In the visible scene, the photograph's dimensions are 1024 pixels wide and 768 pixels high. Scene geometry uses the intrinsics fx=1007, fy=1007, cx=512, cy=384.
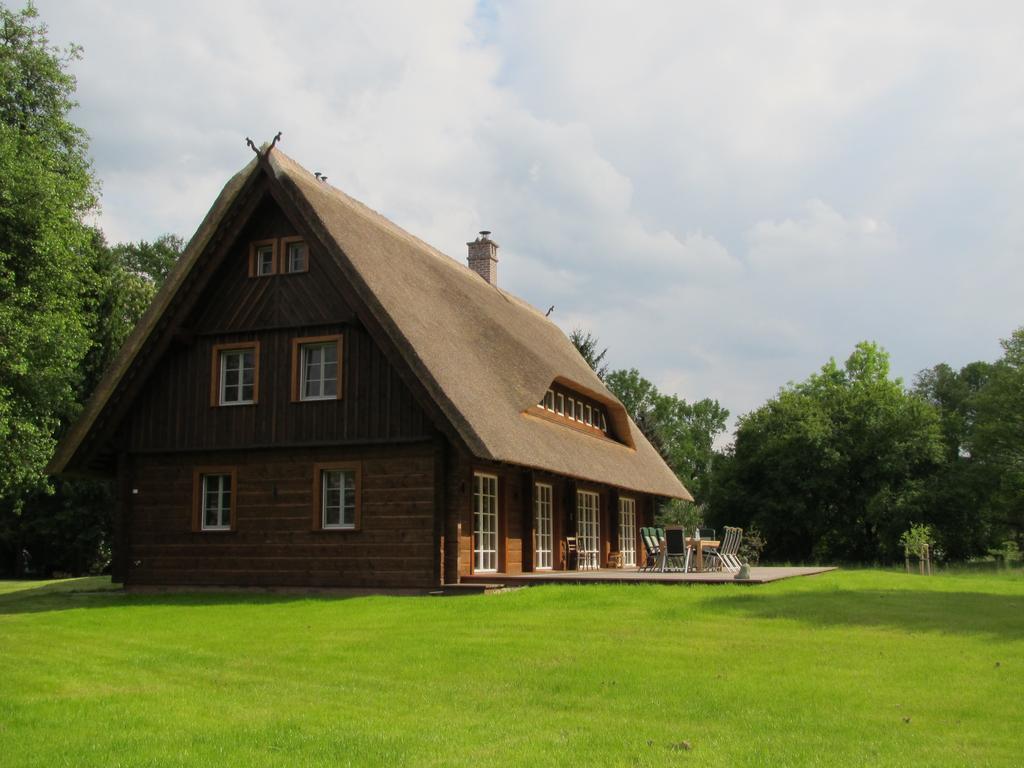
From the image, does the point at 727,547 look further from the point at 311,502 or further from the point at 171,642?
the point at 171,642

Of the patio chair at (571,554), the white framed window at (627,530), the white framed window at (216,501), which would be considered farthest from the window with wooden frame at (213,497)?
the white framed window at (627,530)

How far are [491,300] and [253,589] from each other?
10988 mm

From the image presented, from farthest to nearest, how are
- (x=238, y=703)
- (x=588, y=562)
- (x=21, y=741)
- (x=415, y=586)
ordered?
(x=588, y=562), (x=415, y=586), (x=238, y=703), (x=21, y=741)

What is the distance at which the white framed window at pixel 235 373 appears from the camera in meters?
20.2

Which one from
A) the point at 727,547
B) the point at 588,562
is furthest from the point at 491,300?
the point at 727,547

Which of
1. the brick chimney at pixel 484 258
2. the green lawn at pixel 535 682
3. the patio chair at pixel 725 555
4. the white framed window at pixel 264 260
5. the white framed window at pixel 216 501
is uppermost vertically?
the brick chimney at pixel 484 258

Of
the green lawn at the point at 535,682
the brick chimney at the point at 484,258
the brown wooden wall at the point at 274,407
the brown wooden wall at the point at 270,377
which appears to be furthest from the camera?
the brick chimney at the point at 484,258

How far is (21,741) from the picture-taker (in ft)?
23.9

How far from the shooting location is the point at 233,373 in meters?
20.5

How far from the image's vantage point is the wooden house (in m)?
18.3

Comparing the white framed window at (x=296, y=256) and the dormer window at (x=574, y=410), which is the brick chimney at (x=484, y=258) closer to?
the dormer window at (x=574, y=410)

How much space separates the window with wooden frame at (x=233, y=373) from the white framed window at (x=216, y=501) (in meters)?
1.55

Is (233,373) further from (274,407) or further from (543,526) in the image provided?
(543,526)

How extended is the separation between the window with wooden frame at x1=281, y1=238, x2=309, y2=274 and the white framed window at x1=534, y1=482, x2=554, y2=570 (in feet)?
22.4
